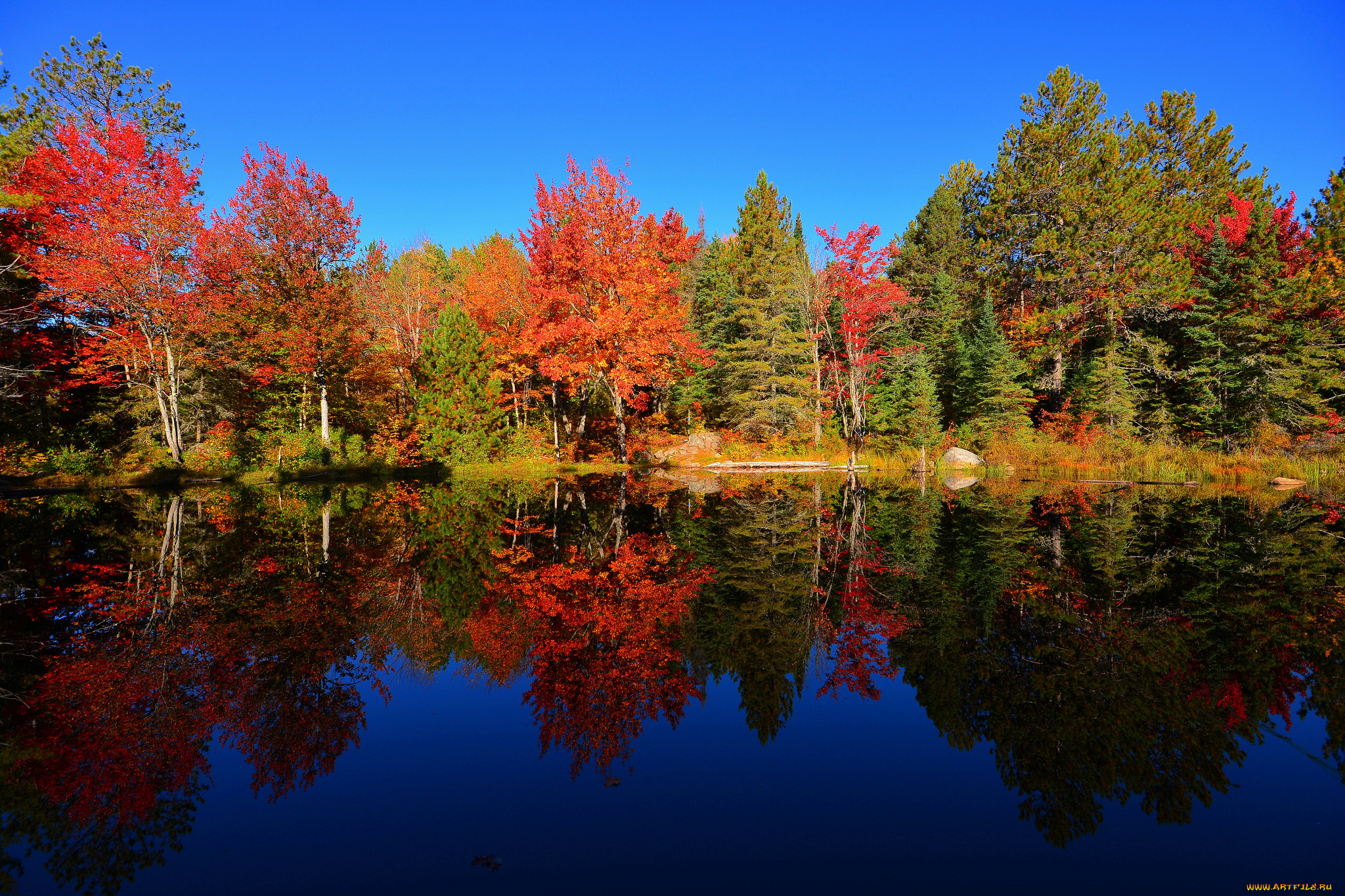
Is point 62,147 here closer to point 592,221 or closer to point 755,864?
point 592,221

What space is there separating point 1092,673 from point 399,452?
91.8 feet

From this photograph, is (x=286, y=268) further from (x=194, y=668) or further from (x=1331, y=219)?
(x=1331, y=219)

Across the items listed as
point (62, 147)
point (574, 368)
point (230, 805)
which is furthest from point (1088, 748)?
point (62, 147)

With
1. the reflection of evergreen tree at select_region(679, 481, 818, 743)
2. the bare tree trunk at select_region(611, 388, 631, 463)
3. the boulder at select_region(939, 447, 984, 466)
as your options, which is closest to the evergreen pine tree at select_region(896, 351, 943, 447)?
the boulder at select_region(939, 447, 984, 466)

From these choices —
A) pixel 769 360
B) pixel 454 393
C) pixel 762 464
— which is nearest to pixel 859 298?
pixel 769 360

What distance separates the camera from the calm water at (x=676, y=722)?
10.1 feet

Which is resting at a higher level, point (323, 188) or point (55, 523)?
point (323, 188)

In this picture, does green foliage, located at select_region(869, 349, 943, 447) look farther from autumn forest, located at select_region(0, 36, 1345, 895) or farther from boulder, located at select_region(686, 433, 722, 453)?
boulder, located at select_region(686, 433, 722, 453)

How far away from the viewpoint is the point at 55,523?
1286 cm

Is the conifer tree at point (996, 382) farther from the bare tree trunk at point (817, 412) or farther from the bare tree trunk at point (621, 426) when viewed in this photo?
the bare tree trunk at point (621, 426)

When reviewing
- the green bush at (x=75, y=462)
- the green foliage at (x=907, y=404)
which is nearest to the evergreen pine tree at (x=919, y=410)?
the green foliage at (x=907, y=404)

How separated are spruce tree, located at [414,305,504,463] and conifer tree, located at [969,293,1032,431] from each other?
23.5 metres

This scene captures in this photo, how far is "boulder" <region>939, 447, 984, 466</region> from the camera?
27.3 meters

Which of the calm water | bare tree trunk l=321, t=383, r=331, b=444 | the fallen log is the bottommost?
the calm water
